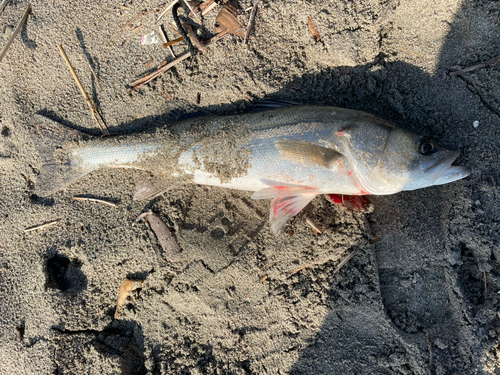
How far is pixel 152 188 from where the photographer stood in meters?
→ 3.21

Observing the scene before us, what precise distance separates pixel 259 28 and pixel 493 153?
2.77 m

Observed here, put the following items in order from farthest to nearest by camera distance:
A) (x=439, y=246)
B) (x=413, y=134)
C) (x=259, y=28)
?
(x=259, y=28) → (x=439, y=246) → (x=413, y=134)

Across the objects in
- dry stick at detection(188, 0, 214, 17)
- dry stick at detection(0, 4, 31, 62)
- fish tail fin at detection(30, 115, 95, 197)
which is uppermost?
dry stick at detection(0, 4, 31, 62)

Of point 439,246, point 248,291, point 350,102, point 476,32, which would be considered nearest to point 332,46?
point 350,102

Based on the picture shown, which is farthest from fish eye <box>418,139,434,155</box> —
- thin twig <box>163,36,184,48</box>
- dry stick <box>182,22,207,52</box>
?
thin twig <box>163,36,184,48</box>

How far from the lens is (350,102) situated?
127 inches

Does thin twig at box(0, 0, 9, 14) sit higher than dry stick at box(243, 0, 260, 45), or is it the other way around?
thin twig at box(0, 0, 9, 14)

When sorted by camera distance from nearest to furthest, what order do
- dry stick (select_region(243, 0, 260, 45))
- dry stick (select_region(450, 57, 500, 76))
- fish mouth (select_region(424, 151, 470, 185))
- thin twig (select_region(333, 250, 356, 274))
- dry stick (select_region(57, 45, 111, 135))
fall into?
fish mouth (select_region(424, 151, 470, 185))
thin twig (select_region(333, 250, 356, 274))
dry stick (select_region(450, 57, 500, 76))
dry stick (select_region(243, 0, 260, 45))
dry stick (select_region(57, 45, 111, 135))

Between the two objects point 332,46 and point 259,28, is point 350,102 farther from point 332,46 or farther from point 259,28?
point 259,28

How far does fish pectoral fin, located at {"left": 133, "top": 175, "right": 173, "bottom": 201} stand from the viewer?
320 centimetres

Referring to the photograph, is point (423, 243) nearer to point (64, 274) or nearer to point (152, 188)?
point (152, 188)

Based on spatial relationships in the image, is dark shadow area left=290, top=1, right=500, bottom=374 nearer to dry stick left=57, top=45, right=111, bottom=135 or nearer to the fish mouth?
the fish mouth

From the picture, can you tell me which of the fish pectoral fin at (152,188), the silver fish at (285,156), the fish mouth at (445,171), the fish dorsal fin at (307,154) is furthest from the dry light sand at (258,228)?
the fish dorsal fin at (307,154)

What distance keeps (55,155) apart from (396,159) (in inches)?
143
